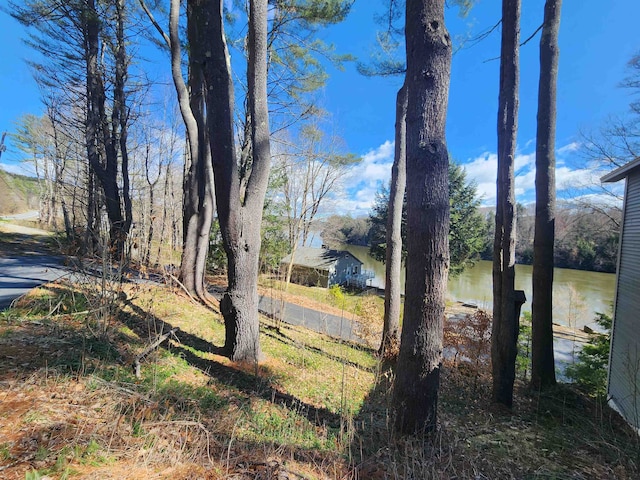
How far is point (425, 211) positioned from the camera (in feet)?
8.26

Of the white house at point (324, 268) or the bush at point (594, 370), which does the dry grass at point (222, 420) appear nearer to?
the bush at point (594, 370)

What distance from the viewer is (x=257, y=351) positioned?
397cm

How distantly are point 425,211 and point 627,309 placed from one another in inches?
229

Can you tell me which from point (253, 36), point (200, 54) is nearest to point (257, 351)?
point (200, 54)

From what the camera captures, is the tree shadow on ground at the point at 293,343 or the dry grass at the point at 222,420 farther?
the tree shadow on ground at the point at 293,343

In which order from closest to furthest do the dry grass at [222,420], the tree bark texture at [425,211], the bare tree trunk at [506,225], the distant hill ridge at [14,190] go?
the dry grass at [222,420], the tree bark texture at [425,211], the bare tree trunk at [506,225], the distant hill ridge at [14,190]

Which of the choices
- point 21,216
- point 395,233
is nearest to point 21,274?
point 395,233

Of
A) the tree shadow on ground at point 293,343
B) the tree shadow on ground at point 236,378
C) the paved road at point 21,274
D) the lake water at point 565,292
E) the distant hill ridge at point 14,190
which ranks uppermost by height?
the distant hill ridge at point 14,190

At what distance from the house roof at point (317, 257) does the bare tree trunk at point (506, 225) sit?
1726cm

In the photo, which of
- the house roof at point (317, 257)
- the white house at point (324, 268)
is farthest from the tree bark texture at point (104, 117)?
the house roof at point (317, 257)

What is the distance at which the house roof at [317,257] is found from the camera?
860 inches

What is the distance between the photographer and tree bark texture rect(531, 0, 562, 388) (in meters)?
4.93

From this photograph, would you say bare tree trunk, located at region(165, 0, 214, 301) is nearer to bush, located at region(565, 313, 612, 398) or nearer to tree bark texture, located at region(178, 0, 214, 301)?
tree bark texture, located at region(178, 0, 214, 301)

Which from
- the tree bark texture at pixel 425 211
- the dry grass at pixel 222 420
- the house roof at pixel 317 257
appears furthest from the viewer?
the house roof at pixel 317 257
